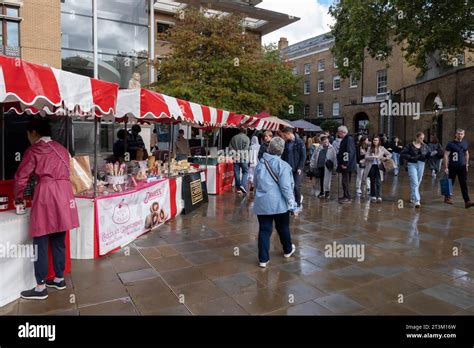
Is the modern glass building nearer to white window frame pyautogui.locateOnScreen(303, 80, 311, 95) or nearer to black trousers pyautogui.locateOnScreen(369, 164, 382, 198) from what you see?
black trousers pyautogui.locateOnScreen(369, 164, 382, 198)

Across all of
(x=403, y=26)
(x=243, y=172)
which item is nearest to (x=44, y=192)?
(x=243, y=172)

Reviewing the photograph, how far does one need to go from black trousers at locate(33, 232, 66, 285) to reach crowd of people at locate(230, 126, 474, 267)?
2.29 meters

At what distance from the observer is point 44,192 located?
12.3 ft

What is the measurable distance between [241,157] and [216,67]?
7387 millimetres

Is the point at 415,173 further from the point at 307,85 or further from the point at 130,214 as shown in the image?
the point at 307,85

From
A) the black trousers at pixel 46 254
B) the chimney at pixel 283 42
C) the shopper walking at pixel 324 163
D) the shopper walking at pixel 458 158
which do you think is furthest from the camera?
the chimney at pixel 283 42

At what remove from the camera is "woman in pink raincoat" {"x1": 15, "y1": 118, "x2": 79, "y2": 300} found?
3730 millimetres

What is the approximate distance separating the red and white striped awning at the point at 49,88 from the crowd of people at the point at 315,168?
2.10m

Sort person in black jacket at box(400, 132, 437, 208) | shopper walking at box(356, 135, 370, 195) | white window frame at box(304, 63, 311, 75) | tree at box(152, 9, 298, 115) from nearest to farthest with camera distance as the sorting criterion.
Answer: person in black jacket at box(400, 132, 437, 208) < shopper walking at box(356, 135, 370, 195) < tree at box(152, 9, 298, 115) < white window frame at box(304, 63, 311, 75)

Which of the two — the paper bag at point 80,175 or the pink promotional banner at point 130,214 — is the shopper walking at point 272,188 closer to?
the pink promotional banner at point 130,214

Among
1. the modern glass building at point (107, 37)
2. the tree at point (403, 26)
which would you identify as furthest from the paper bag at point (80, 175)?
the modern glass building at point (107, 37)

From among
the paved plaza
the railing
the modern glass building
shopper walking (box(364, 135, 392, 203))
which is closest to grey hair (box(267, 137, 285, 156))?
the paved plaza
